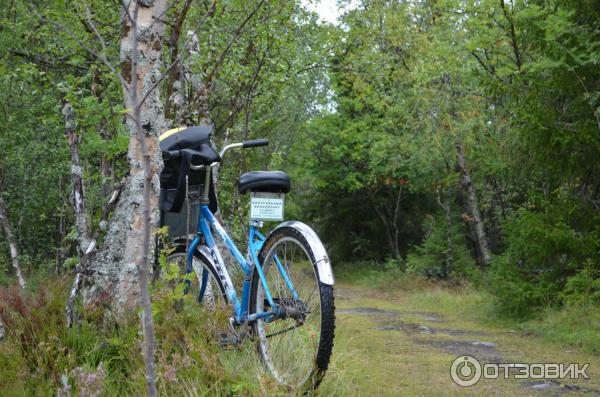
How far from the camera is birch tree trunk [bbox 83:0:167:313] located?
453cm

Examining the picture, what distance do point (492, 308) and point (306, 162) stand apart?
46.0ft

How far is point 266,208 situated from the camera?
4145 mm

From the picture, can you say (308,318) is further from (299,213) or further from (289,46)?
(299,213)

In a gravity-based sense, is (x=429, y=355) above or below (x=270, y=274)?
below

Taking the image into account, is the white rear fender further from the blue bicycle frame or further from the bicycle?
the blue bicycle frame

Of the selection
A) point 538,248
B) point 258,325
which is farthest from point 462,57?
point 258,325

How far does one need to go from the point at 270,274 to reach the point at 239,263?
1.36 ft

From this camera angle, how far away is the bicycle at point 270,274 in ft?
11.6

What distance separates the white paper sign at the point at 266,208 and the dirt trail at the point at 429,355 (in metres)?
1.08

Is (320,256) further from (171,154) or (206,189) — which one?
(171,154)

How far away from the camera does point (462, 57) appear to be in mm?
15195

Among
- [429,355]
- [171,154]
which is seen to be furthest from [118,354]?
[429,355]

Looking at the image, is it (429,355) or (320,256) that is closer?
(320,256)

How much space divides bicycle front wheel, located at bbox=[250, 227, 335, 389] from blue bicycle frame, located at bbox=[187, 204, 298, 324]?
0.04m
